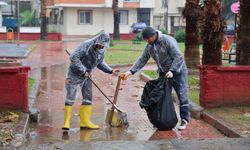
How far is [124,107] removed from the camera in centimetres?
1122

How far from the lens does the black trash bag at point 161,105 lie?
8422 millimetres

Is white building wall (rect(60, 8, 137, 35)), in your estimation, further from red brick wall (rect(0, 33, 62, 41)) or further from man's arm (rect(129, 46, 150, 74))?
man's arm (rect(129, 46, 150, 74))

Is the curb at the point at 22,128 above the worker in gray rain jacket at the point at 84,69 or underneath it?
underneath

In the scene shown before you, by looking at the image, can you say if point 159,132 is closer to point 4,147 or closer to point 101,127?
point 101,127

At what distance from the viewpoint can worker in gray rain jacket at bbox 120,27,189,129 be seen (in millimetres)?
8461

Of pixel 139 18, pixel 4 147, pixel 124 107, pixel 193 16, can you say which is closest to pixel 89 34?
pixel 139 18

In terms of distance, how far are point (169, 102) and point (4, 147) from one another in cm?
264

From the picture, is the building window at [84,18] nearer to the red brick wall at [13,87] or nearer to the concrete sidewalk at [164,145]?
the red brick wall at [13,87]

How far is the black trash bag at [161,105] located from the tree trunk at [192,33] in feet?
25.9

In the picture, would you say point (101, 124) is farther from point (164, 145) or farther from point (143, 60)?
point (164, 145)

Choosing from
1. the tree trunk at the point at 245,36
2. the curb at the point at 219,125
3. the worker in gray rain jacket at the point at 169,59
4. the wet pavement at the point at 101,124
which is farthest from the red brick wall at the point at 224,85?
the tree trunk at the point at 245,36

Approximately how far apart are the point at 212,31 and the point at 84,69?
5704 mm

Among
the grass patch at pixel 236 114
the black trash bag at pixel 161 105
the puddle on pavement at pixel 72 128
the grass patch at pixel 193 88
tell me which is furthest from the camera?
the grass patch at pixel 193 88

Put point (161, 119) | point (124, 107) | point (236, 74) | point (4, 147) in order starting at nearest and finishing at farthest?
point (4, 147)
point (161, 119)
point (236, 74)
point (124, 107)
